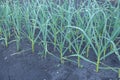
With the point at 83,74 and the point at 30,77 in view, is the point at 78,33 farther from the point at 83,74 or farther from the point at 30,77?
the point at 30,77

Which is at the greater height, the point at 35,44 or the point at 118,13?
the point at 118,13

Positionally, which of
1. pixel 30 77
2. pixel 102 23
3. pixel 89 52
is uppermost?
pixel 102 23

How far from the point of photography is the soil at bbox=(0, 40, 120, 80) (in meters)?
1.78

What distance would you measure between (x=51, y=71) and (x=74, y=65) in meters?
0.18

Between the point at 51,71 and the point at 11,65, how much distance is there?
0.35 m

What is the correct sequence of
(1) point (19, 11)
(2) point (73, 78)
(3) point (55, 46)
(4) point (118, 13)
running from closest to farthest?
1. (2) point (73, 78)
2. (4) point (118, 13)
3. (3) point (55, 46)
4. (1) point (19, 11)

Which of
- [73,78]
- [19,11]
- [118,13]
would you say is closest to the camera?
[73,78]

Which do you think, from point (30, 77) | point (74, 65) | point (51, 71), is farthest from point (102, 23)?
point (30, 77)

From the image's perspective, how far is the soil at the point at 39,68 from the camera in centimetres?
178

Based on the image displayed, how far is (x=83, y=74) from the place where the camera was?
1788 mm

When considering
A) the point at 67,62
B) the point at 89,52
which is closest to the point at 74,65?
the point at 67,62

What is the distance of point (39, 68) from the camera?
189cm

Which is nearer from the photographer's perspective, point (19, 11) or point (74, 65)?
point (74, 65)

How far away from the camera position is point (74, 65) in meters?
1.87
